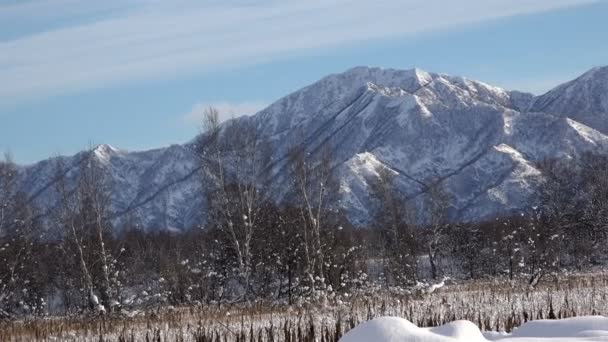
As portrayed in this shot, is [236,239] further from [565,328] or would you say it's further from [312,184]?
[565,328]

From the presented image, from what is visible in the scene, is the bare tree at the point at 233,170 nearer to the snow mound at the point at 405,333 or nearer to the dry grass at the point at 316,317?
the dry grass at the point at 316,317

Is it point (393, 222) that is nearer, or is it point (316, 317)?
point (316, 317)

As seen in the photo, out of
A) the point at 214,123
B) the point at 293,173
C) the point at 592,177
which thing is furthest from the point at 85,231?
the point at 592,177

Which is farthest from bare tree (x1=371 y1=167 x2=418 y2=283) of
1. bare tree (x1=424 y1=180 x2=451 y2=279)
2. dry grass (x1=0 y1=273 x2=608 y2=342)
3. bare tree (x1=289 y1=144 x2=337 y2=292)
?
dry grass (x1=0 y1=273 x2=608 y2=342)

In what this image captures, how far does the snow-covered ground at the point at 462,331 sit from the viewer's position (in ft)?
25.3

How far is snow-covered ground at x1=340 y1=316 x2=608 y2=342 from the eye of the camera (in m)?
7.71

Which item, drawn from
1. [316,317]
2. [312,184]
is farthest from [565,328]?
[312,184]

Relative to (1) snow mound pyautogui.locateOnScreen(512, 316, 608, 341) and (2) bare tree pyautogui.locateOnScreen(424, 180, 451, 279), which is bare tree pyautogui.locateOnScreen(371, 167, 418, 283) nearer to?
(2) bare tree pyautogui.locateOnScreen(424, 180, 451, 279)

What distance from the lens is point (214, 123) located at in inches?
1375

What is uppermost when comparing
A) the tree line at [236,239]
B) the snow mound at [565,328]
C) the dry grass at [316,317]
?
the tree line at [236,239]

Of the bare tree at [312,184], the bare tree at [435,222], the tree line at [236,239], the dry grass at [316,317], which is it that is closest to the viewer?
the dry grass at [316,317]

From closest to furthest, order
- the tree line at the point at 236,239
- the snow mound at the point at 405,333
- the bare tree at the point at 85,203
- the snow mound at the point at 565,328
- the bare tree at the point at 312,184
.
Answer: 1. the snow mound at the point at 405,333
2. the snow mound at the point at 565,328
3. the tree line at the point at 236,239
4. the bare tree at the point at 312,184
5. the bare tree at the point at 85,203

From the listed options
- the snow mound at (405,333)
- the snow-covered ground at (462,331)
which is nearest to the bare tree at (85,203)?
the snow-covered ground at (462,331)

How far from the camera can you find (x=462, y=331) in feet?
26.3
